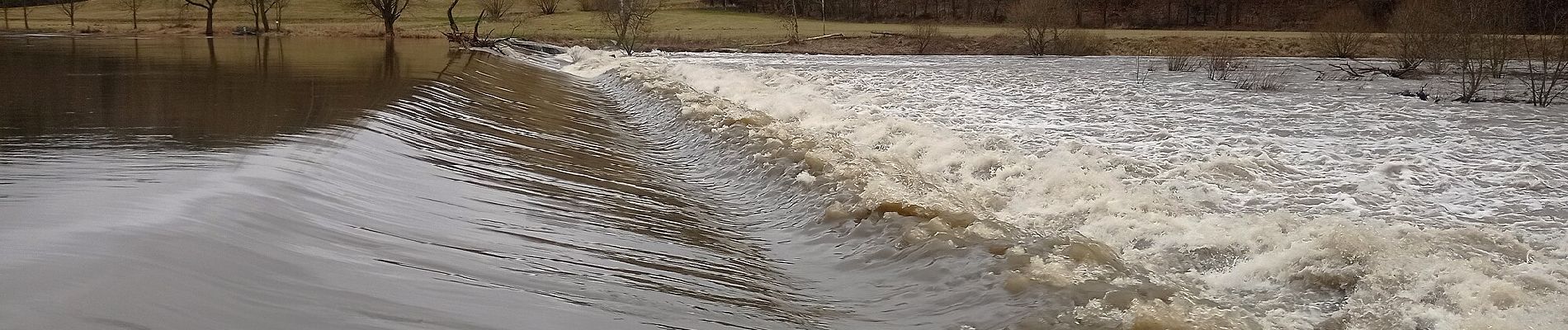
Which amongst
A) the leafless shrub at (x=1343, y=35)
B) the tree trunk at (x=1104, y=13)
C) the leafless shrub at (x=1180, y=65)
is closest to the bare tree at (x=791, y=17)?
the tree trunk at (x=1104, y=13)

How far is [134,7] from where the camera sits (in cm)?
6500

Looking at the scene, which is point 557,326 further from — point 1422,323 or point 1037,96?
point 1037,96

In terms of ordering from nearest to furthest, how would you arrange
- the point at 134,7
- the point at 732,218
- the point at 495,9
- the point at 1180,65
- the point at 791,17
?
the point at 732,218 < the point at 1180,65 < the point at 134,7 < the point at 791,17 < the point at 495,9

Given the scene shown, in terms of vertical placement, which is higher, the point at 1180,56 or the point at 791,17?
the point at 791,17

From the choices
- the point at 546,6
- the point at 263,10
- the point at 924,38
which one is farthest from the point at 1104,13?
the point at 263,10

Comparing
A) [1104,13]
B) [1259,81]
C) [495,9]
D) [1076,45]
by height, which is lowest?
[1259,81]

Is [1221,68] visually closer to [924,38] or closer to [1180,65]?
[1180,65]

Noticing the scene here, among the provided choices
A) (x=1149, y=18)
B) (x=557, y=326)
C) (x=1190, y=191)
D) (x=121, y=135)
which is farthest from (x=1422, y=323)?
(x=1149, y=18)

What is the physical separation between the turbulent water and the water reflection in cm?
11

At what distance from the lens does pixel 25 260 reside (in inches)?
210

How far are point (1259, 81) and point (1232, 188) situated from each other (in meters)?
20.7

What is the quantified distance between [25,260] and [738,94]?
1657cm

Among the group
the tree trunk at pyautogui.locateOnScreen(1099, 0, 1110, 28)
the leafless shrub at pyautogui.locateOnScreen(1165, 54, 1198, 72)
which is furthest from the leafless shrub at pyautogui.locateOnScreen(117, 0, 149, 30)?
the tree trunk at pyautogui.locateOnScreen(1099, 0, 1110, 28)

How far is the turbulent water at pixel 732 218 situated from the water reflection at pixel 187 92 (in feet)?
0.37
